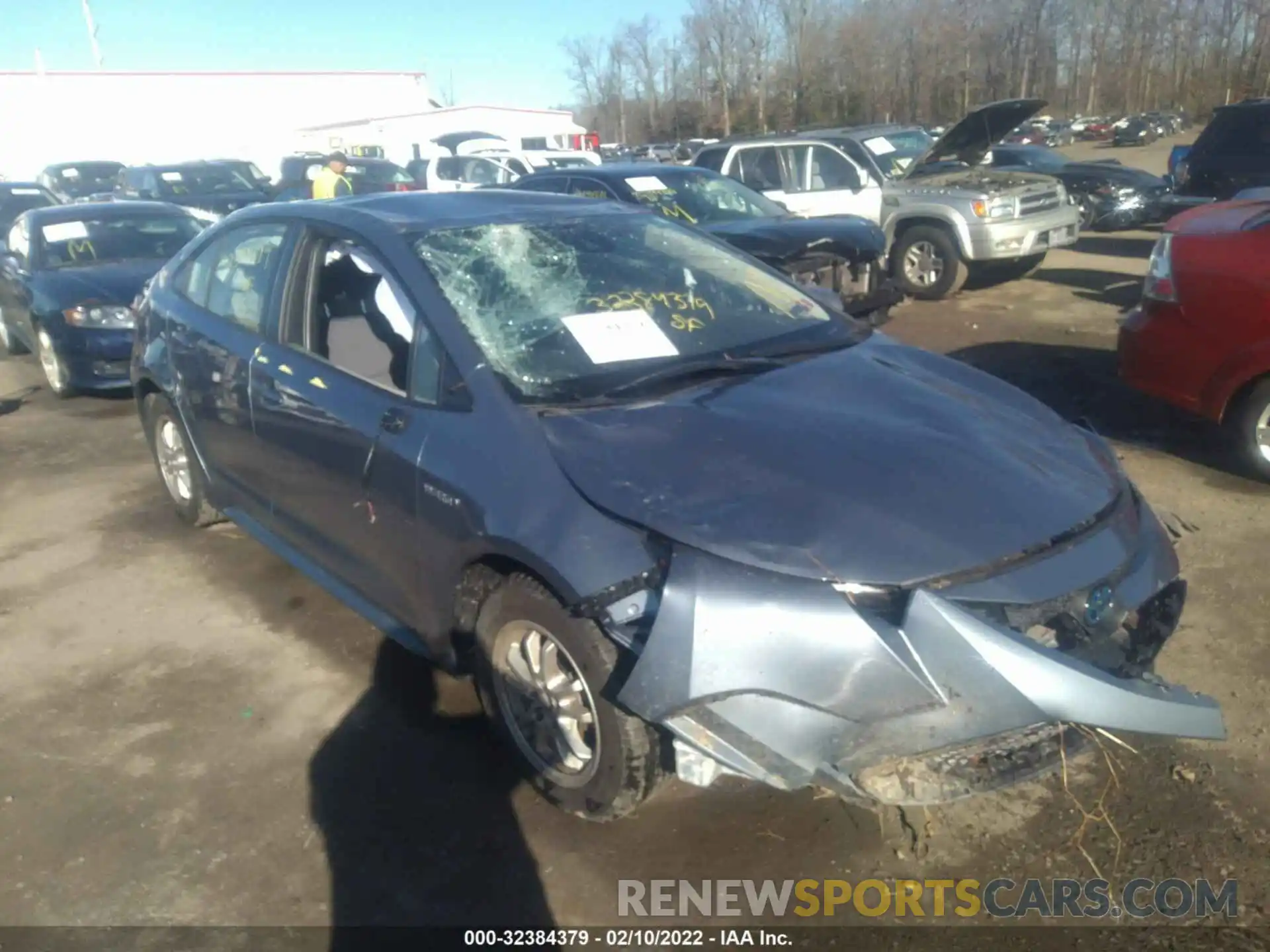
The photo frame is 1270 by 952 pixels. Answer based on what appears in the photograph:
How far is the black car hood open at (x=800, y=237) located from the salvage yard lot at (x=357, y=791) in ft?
13.2

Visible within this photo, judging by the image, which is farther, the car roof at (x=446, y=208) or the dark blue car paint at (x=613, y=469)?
the car roof at (x=446, y=208)

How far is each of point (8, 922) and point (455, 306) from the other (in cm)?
212

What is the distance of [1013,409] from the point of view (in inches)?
128

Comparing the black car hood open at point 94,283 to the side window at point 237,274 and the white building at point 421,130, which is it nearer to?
the side window at point 237,274

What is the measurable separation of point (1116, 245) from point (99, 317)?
12.7 m

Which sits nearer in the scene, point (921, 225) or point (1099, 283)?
point (921, 225)

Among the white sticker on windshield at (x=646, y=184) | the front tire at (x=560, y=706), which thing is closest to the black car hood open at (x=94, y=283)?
the white sticker on windshield at (x=646, y=184)

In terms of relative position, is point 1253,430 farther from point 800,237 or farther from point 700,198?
point 700,198

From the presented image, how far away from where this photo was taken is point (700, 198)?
928cm

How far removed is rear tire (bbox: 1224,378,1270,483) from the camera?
5.11m

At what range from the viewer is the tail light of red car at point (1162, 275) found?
545cm

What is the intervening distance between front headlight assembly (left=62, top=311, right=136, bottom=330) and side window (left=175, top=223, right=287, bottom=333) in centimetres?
331

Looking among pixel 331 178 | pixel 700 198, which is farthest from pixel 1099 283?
pixel 331 178

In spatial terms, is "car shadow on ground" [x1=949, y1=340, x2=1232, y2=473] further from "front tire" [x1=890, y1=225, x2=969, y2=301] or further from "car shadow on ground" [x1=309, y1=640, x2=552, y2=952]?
"car shadow on ground" [x1=309, y1=640, x2=552, y2=952]
